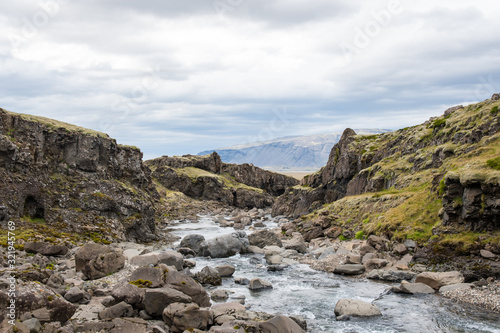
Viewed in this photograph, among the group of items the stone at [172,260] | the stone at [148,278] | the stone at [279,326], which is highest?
the stone at [148,278]

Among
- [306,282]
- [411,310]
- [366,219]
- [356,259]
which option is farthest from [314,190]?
[411,310]

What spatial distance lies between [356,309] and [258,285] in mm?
9156

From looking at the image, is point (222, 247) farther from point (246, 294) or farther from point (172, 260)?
point (246, 294)

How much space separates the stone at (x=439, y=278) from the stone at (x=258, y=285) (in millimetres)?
12572

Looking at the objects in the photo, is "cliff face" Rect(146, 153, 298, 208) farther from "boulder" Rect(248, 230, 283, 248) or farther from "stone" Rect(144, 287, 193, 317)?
"stone" Rect(144, 287, 193, 317)

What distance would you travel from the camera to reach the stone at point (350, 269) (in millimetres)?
34200

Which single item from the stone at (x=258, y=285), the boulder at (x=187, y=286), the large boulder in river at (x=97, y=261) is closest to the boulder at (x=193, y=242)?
the stone at (x=258, y=285)

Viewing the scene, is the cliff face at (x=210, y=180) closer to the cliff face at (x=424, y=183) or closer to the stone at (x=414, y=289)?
the cliff face at (x=424, y=183)

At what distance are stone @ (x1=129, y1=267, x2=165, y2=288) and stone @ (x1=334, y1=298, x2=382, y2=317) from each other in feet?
39.2

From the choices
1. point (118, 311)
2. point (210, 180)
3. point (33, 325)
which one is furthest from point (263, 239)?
point (210, 180)

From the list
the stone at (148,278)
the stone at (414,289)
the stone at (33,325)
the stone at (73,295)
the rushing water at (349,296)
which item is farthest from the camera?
the stone at (414,289)

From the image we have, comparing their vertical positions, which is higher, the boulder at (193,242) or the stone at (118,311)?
the stone at (118,311)

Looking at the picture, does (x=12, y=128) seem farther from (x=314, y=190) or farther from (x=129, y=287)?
(x=314, y=190)

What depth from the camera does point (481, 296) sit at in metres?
24.6
